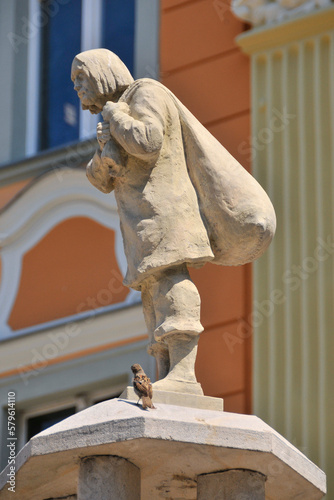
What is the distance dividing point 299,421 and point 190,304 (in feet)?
9.75

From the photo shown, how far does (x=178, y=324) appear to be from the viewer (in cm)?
735

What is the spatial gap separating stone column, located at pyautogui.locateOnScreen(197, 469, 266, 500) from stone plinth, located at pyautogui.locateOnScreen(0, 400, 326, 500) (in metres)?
0.03

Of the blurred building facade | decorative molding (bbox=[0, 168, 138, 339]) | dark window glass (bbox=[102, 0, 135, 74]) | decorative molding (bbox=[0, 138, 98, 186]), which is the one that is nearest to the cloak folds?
the blurred building facade

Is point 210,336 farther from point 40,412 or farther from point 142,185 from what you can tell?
point 142,185

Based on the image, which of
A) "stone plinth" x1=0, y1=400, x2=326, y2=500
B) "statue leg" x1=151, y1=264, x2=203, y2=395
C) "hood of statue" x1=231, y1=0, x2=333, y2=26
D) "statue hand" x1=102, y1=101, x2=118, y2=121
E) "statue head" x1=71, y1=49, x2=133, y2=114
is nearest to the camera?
"stone plinth" x1=0, y1=400, x2=326, y2=500

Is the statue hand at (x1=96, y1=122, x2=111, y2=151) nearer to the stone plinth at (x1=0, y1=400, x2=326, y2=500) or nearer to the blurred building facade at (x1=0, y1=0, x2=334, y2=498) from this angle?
the stone plinth at (x1=0, y1=400, x2=326, y2=500)

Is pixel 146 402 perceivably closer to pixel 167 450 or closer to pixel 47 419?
pixel 167 450

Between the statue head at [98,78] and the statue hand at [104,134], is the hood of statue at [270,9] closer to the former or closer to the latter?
the statue head at [98,78]

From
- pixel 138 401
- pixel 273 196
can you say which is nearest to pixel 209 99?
pixel 273 196

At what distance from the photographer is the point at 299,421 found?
10.2 metres

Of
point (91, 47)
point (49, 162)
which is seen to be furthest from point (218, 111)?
point (91, 47)

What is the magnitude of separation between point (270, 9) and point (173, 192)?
4.25 meters

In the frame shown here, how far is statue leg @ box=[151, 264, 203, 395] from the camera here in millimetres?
7348

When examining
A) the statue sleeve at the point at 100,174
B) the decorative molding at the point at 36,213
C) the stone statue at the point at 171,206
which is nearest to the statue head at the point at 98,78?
the stone statue at the point at 171,206
